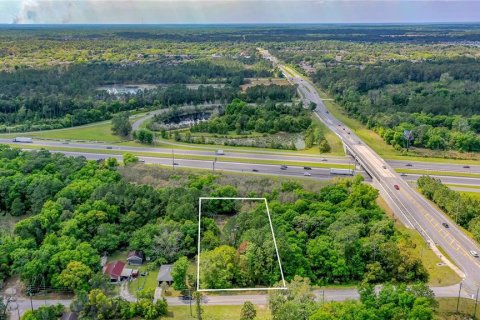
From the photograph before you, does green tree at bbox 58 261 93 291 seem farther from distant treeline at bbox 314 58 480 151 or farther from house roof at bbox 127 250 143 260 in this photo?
distant treeline at bbox 314 58 480 151

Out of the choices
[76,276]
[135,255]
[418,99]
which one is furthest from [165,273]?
[418,99]

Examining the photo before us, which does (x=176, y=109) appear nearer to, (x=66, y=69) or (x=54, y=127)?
(x=54, y=127)

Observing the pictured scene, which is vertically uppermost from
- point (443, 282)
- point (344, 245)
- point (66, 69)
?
point (66, 69)

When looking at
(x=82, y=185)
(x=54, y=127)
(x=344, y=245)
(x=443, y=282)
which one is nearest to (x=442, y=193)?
(x=443, y=282)

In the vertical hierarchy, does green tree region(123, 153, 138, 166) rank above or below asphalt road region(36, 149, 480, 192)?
above

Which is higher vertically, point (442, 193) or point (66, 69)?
point (66, 69)

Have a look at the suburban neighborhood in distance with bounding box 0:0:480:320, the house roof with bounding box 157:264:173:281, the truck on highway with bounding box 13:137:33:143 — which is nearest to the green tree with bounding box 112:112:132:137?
the suburban neighborhood in distance with bounding box 0:0:480:320
